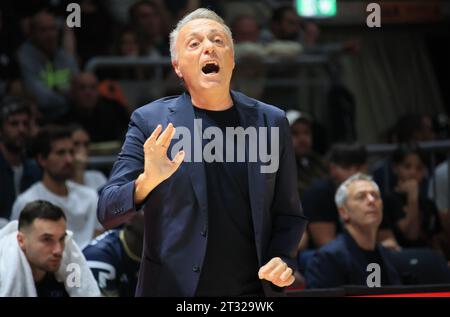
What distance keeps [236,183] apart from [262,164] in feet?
0.34

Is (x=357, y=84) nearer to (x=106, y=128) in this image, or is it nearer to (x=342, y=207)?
(x=106, y=128)

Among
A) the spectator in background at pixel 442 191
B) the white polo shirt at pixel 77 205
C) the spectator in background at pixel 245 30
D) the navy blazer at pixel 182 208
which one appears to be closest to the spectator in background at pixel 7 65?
the white polo shirt at pixel 77 205

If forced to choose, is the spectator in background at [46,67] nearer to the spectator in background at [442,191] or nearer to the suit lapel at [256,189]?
the spectator in background at [442,191]

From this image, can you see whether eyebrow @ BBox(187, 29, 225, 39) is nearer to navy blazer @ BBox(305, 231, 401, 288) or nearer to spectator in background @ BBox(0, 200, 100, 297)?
spectator in background @ BBox(0, 200, 100, 297)

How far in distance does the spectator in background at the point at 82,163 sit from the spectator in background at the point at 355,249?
1.71m

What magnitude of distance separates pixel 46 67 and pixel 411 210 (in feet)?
9.56

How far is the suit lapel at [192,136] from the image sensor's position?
3127 mm

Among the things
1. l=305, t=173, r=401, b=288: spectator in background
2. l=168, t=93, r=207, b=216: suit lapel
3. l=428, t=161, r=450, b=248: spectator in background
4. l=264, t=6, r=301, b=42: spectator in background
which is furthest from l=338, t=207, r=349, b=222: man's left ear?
l=264, t=6, r=301, b=42: spectator in background

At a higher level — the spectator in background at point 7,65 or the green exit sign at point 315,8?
the green exit sign at point 315,8

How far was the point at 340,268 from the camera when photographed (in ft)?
18.0

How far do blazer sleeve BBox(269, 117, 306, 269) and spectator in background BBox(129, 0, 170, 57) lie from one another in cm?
508

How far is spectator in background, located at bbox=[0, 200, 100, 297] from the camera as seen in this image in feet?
15.9

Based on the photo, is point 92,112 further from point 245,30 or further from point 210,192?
point 210,192

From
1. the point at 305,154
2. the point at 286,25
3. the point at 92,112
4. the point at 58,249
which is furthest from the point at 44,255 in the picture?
the point at 286,25
